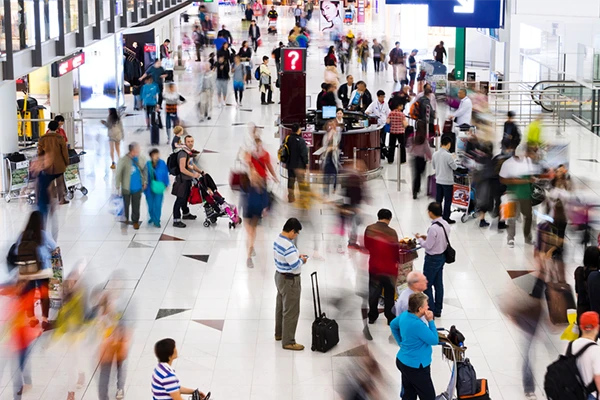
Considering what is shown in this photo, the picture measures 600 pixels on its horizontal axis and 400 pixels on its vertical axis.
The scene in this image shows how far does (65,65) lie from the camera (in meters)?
20.3

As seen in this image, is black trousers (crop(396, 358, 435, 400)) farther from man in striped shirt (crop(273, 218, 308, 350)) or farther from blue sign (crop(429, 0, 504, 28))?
blue sign (crop(429, 0, 504, 28))

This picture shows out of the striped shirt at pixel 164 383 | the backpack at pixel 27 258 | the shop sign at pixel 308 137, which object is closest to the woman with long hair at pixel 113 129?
the shop sign at pixel 308 137

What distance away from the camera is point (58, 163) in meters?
15.2

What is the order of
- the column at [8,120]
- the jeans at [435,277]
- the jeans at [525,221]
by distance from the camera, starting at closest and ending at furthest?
the jeans at [435,277], the jeans at [525,221], the column at [8,120]

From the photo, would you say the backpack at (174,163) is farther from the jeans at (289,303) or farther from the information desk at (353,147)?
the jeans at (289,303)

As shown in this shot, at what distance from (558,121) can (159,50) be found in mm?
16381

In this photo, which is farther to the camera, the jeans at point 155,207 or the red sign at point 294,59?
the red sign at point 294,59

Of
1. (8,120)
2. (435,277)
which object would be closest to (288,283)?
(435,277)

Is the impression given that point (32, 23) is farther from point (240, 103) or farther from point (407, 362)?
point (240, 103)

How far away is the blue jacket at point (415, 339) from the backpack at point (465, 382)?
34 centimetres

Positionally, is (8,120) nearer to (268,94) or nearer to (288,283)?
(288,283)

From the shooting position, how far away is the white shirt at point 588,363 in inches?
274

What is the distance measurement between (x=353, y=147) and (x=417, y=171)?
1.82m

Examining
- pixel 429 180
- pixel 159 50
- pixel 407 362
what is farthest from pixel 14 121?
pixel 159 50
